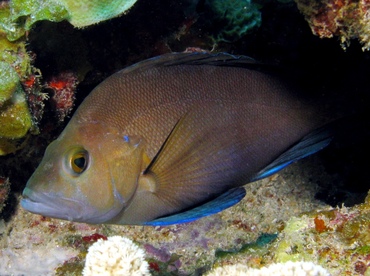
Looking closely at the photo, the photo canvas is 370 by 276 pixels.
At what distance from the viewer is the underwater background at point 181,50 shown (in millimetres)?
2951

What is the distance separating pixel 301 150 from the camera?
3203 mm

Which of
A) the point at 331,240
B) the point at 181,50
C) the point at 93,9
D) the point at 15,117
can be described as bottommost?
the point at 331,240

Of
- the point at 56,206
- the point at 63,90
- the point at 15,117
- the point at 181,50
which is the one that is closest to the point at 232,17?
the point at 181,50

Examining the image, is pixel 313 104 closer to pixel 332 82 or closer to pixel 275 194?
pixel 332 82

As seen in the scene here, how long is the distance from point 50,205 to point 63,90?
2.12 meters

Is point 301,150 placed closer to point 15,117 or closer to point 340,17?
point 340,17

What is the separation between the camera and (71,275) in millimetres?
3924

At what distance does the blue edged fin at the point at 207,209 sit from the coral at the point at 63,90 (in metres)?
2.15

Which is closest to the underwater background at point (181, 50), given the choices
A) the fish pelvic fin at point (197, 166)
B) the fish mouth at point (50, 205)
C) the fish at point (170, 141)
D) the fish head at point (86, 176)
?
the fish at point (170, 141)

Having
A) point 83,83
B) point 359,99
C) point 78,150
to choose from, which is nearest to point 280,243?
point 359,99

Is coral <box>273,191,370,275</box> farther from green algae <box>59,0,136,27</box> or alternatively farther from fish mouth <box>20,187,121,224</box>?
green algae <box>59,0,136,27</box>

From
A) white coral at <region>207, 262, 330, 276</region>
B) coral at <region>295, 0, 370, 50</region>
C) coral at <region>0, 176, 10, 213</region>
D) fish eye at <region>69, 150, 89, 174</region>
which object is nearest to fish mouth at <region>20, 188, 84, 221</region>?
fish eye at <region>69, 150, 89, 174</region>

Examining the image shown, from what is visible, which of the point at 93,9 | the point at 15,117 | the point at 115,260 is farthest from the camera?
the point at 15,117

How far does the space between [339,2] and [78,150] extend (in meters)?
2.10
